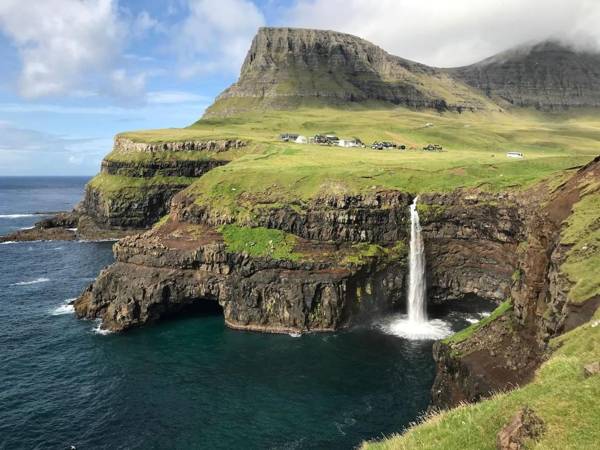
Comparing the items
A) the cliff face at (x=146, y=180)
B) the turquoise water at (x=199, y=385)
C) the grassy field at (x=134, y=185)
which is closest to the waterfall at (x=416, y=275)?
the turquoise water at (x=199, y=385)

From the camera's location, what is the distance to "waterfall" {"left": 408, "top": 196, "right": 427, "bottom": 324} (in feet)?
256

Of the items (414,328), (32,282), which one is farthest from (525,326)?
(32,282)

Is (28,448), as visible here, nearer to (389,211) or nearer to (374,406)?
(374,406)

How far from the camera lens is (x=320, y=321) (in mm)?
73250

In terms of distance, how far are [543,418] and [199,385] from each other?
150 feet

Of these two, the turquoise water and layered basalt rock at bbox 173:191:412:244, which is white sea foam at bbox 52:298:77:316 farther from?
layered basalt rock at bbox 173:191:412:244

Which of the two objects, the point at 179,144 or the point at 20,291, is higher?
the point at 179,144

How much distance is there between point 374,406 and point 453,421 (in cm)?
3159

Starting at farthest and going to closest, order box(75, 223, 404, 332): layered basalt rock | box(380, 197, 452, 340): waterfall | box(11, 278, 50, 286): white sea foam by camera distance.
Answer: box(11, 278, 50, 286): white sea foam
box(380, 197, 452, 340): waterfall
box(75, 223, 404, 332): layered basalt rock

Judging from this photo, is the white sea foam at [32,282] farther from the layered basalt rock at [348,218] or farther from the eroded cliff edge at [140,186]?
the layered basalt rock at [348,218]

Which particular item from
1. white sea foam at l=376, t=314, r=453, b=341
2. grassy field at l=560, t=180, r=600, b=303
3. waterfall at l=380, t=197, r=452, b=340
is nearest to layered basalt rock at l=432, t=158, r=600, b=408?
grassy field at l=560, t=180, r=600, b=303

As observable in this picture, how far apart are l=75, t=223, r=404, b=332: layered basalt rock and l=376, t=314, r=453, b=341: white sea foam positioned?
3132 mm

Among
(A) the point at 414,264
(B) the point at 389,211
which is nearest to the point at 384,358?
(A) the point at 414,264

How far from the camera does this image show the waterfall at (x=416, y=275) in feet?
256
